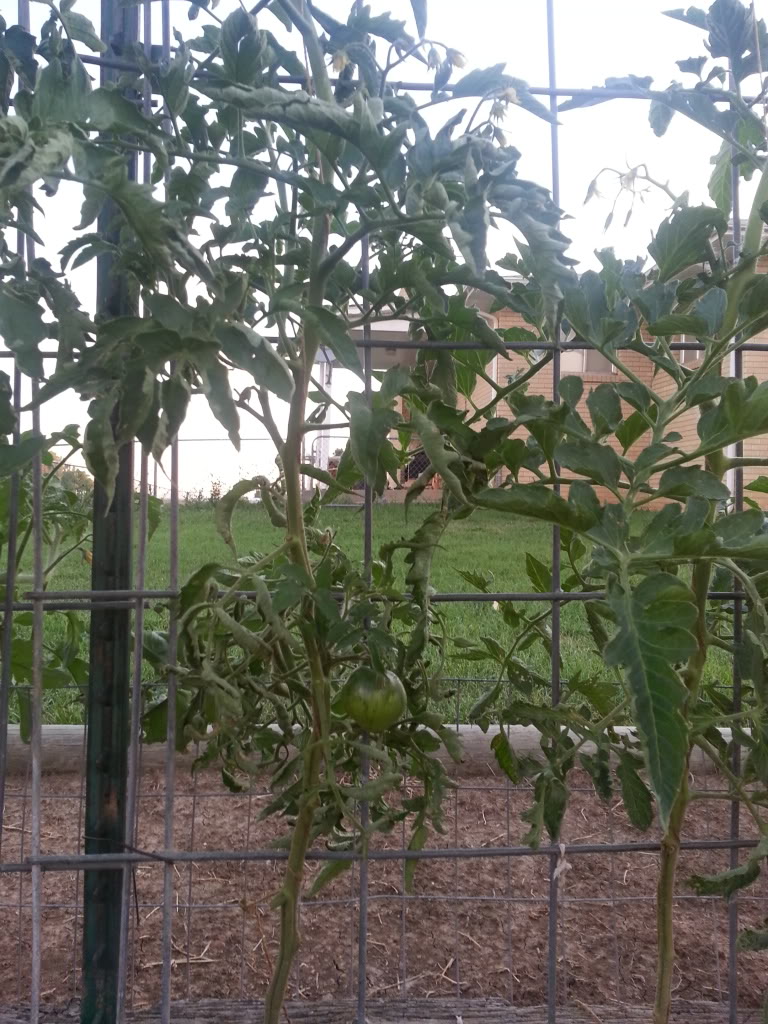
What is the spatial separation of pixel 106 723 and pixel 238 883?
904 mm

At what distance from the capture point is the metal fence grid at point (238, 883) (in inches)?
36.2

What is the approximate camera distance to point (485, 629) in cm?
270

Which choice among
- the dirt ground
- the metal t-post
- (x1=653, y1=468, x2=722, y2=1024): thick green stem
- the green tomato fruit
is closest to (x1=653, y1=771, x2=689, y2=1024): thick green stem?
(x1=653, y1=468, x2=722, y2=1024): thick green stem

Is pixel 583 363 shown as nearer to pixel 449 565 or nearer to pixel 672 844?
pixel 449 565

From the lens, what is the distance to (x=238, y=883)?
1.70 meters

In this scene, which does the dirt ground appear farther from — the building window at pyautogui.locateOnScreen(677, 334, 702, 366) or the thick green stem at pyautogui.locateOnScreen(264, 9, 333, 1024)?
the building window at pyautogui.locateOnScreen(677, 334, 702, 366)

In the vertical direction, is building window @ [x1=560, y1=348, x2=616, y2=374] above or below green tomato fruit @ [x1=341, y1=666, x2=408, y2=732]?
above

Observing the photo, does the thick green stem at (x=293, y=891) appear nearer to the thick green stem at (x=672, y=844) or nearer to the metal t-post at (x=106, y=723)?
the metal t-post at (x=106, y=723)

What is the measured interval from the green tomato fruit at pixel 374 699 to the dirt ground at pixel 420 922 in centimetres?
Answer: 59

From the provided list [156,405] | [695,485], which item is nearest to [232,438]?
[156,405]

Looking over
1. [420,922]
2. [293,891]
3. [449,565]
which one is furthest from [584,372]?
[293,891]

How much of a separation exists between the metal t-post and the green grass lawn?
661 mm

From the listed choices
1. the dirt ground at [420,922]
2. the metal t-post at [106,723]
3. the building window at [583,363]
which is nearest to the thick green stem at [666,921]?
the dirt ground at [420,922]

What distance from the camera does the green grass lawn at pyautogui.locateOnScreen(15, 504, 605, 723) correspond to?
85.7 inches
